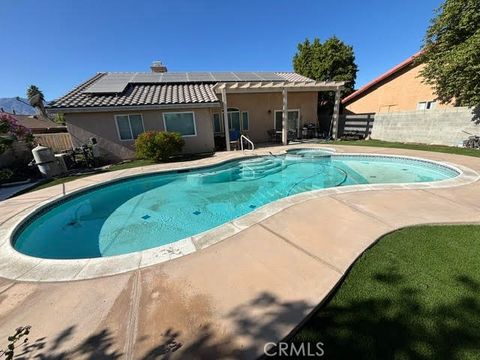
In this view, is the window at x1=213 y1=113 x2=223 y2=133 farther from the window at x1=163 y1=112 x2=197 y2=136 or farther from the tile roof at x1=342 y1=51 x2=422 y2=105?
the tile roof at x1=342 y1=51 x2=422 y2=105

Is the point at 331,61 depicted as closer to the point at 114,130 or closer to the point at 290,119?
the point at 290,119

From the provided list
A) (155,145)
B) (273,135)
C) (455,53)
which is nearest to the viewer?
(455,53)

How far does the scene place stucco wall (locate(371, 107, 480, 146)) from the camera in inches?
380

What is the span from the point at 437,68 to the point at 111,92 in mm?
16939

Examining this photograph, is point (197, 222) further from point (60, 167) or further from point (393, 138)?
point (393, 138)

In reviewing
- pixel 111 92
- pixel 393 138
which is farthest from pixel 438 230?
pixel 111 92

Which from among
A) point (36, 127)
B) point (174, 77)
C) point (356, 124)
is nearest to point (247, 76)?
point (174, 77)

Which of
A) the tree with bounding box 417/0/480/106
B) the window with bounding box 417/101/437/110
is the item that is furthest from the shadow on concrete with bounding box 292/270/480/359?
the window with bounding box 417/101/437/110

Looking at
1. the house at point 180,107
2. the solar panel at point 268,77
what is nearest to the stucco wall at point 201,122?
the house at point 180,107

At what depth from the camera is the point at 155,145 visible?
9992 millimetres

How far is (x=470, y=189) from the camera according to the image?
4746 millimetres

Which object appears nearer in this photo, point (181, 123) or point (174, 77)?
point (181, 123)

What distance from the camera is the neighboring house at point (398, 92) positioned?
12604mm

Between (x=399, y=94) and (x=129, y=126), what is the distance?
17168 mm
